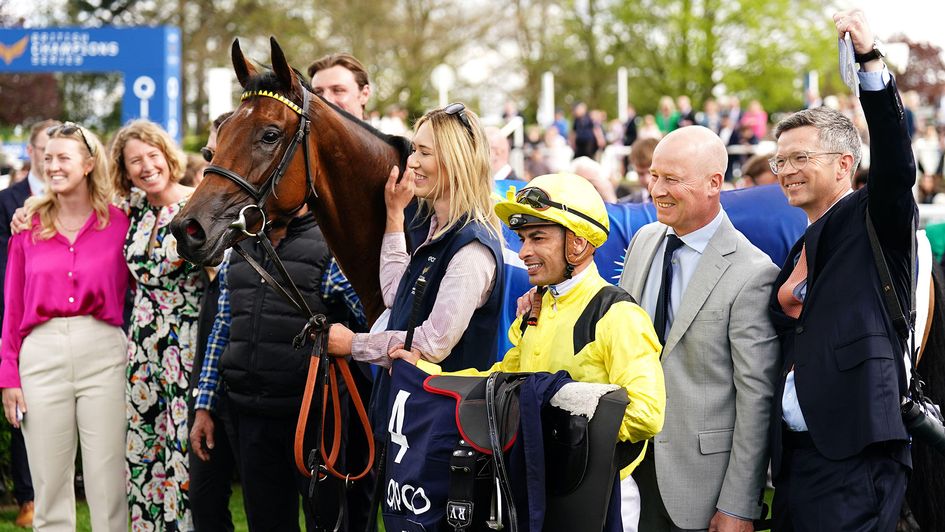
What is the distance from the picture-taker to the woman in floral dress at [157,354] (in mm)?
4492

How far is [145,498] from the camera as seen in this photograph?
454cm

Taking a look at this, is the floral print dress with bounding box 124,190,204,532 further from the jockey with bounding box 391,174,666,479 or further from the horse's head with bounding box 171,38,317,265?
the jockey with bounding box 391,174,666,479

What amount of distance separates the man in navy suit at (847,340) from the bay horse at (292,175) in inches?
64.7

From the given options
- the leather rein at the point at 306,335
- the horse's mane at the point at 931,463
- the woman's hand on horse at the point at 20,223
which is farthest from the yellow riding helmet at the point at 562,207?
the woman's hand on horse at the point at 20,223

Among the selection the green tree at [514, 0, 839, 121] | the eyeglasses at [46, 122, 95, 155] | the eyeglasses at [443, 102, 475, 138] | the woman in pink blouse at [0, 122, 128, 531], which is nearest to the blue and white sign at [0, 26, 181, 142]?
the eyeglasses at [46, 122, 95, 155]

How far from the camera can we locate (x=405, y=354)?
3.20m

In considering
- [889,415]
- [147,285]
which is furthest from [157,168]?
[889,415]

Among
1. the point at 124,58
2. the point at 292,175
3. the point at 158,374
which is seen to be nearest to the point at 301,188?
the point at 292,175

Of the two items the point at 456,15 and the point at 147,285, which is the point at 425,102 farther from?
the point at 147,285

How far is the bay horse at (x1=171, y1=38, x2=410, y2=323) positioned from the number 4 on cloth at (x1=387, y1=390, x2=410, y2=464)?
98cm

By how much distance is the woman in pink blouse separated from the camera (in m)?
4.54

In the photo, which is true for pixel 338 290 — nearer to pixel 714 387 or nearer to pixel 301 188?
pixel 301 188

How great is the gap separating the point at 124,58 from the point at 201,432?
565 inches

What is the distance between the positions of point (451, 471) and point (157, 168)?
2587 mm
